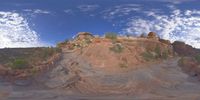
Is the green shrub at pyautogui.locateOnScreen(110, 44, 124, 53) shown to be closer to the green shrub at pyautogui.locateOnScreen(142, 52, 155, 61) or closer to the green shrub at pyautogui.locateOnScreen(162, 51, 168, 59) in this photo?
the green shrub at pyautogui.locateOnScreen(142, 52, 155, 61)

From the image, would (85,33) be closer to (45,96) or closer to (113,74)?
(113,74)

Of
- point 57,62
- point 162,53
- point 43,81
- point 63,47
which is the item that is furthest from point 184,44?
point 43,81

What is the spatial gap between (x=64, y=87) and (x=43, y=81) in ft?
6.05

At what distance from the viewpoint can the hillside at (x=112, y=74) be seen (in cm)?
3909

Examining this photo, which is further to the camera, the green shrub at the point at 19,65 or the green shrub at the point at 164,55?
the green shrub at the point at 164,55

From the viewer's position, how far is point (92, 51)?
1889 inches

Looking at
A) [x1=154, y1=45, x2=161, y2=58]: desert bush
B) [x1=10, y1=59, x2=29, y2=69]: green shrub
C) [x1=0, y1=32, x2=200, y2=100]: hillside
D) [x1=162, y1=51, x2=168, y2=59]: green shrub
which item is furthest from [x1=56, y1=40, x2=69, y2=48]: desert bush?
[x1=10, y1=59, x2=29, y2=69]: green shrub

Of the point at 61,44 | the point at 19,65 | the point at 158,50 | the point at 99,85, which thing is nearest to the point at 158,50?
the point at 158,50

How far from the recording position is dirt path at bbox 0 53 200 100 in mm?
38188

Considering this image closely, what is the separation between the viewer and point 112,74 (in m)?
44.1

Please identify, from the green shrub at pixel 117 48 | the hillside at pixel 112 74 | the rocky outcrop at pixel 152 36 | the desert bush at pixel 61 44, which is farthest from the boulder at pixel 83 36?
the rocky outcrop at pixel 152 36

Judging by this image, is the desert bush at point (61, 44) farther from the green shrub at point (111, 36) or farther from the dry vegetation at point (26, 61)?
the green shrub at point (111, 36)

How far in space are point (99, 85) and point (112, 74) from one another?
9.90 feet

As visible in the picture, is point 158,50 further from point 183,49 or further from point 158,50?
point 183,49
